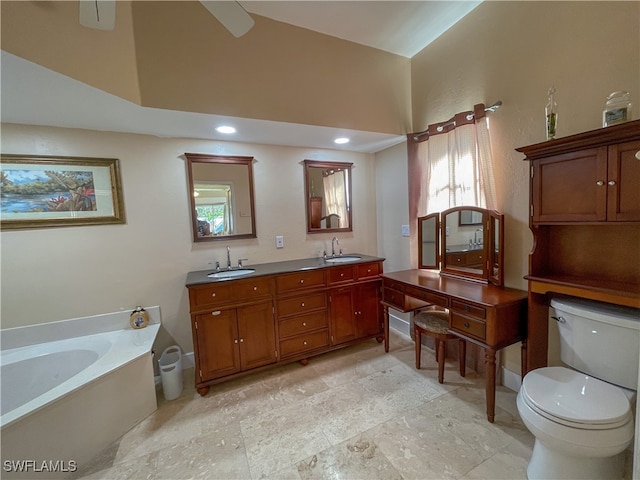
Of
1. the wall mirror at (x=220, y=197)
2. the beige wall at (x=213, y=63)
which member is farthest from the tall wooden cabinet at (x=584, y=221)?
the wall mirror at (x=220, y=197)

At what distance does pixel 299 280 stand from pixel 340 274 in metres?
0.43

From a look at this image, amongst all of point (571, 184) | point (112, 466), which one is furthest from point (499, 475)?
point (112, 466)

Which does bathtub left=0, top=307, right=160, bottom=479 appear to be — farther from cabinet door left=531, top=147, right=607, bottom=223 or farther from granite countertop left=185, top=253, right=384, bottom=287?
cabinet door left=531, top=147, right=607, bottom=223

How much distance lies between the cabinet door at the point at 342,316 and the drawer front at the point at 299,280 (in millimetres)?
207

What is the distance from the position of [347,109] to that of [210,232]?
5.71 feet

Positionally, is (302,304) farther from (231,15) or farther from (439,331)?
(231,15)

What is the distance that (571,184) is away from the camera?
4.78 ft

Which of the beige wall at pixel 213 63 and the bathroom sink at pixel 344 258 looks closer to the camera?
the beige wall at pixel 213 63

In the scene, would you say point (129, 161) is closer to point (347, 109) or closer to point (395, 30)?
point (347, 109)

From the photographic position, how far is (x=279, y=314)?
235 centimetres

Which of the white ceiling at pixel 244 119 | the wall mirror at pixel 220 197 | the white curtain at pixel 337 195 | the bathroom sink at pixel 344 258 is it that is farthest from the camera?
the white curtain at pixel 337 195

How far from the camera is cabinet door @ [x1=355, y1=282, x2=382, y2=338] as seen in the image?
2693mm

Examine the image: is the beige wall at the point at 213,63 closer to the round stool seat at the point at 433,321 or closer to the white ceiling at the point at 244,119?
the white ceiling at the point at 244,119

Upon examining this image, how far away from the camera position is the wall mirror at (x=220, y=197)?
8.11 ft
